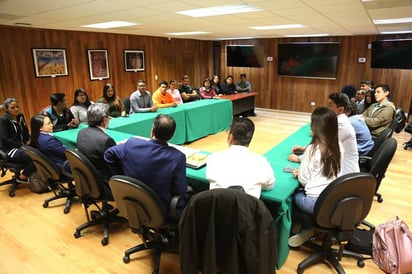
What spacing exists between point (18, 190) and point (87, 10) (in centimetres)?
234

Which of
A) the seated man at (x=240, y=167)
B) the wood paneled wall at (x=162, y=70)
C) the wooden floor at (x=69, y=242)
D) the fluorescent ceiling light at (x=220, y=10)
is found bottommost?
the wooden floor at (x=69, y=242)

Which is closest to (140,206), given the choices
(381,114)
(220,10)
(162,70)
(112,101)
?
(220,10)

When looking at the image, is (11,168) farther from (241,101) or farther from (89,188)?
(241,101)

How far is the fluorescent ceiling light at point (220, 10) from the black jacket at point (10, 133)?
243cm

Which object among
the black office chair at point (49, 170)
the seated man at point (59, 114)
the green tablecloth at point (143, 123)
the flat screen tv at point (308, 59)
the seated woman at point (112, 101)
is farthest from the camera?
the flat screen tv at point (308, 59)

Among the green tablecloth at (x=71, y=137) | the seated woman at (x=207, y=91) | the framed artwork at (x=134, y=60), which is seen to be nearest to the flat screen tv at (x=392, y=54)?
the seated woman at (x=207, y=91)

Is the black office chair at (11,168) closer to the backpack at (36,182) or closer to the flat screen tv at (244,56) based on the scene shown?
A: the backpack at (36,182)

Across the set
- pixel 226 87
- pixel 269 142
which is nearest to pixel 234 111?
pixel 226 87

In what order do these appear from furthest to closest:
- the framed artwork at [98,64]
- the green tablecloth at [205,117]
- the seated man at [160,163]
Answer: the framed artwork at [98,64], the green tablecloth at [205,117], the seated man at [160,163]

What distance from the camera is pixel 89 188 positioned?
2.26 meters

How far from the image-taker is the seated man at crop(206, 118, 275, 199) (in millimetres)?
1665

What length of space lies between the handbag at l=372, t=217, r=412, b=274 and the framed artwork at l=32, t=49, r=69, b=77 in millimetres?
5994

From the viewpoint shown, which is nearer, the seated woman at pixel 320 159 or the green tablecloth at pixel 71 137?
the seated woman at pixel 320 159

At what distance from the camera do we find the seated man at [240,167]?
5.46 ft
